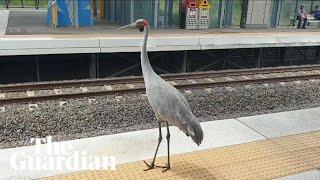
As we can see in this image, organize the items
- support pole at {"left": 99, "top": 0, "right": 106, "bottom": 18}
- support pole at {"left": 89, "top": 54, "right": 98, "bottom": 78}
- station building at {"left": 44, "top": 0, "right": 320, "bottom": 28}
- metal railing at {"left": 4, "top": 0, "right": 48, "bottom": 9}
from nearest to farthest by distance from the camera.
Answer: support pole at {"left": 89, "top": 54, "right": 98, "bottom": 78}
station building at {"left": 44, "top": 0, "right": 320, "bottom": 28}
support pole at {"left": 99, "top": 0, "right": 106, "bottom": 18}
metal railing at {"left": 4, "top": 0, "right": 48, "bottom": 9}

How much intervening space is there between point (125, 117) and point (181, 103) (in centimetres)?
356

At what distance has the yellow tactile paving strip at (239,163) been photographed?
215 inches

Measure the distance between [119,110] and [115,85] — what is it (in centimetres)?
236

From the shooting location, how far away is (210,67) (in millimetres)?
15992

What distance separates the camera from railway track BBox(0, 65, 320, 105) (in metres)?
9.63

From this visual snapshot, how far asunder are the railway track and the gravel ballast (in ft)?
0.74

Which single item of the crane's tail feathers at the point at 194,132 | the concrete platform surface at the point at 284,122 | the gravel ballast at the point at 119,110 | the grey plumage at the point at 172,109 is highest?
the grey plumage at the point at 172,109

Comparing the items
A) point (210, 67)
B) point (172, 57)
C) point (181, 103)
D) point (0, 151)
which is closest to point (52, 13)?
point (172, 57)

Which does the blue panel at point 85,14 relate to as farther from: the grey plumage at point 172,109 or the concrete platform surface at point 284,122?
the grey plumage at point 172,109

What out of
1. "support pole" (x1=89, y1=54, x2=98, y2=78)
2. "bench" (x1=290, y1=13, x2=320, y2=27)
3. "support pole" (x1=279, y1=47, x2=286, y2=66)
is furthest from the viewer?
"bench" (x1=290, y1=13, x2=320, y2=27)

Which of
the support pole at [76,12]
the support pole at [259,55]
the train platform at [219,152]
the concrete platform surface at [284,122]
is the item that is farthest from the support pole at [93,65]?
the support pole at [259,55]

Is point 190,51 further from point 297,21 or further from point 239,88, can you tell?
point 297,21

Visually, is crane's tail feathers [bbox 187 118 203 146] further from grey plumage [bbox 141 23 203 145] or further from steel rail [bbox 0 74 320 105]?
steel rail [bbox 0 74 320 105]

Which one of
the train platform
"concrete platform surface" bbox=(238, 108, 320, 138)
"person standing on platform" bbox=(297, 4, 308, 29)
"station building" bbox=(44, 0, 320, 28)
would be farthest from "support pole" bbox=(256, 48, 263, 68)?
the train platform
